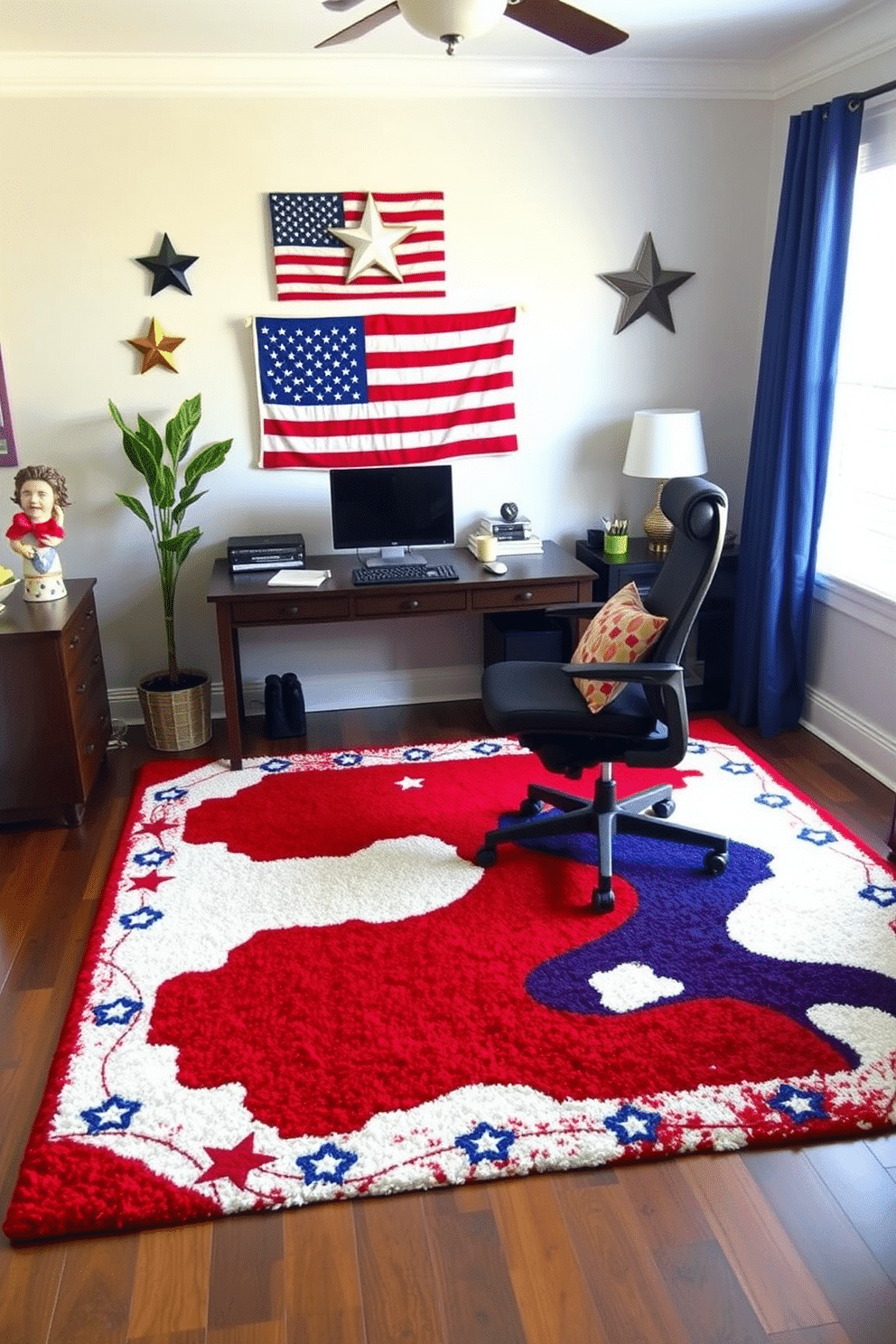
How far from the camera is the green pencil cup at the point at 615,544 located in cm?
405

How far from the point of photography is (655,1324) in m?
1.67

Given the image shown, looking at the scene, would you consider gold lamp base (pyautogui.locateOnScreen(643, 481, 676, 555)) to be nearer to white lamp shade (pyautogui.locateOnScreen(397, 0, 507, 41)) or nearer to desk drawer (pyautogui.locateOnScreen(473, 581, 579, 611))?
desk drawer (pyautogui.locateOnScreen(473, 581, 579, 611))

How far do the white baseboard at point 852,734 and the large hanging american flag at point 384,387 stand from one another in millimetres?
1587

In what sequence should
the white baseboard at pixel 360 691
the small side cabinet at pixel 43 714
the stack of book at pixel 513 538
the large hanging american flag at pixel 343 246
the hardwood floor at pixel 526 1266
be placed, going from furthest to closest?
1. the white baseboard at pixel 360 691
2. the stack of book at pixel 513 538
3. the large hanging american flag at pixel 343 246
4. the small side cabinet at pixel 43 714
5. the hardwood floor at pixel 526 1266

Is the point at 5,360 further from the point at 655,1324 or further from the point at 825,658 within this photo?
the point at 655,1324

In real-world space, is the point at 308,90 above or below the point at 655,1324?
above

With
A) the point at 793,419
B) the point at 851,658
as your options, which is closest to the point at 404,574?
the point at 793,419

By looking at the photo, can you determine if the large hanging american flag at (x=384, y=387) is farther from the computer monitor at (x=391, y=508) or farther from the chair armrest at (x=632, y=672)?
the chair armrest at (x=632, y=672)

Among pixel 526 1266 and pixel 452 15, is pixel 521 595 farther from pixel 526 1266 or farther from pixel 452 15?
pixel 526 1266

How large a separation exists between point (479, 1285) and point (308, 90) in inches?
148

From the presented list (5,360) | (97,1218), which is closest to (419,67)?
(5,360)

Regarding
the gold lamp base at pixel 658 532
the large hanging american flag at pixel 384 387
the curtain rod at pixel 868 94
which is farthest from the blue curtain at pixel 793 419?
the large hanging american flag at pixel 384 387

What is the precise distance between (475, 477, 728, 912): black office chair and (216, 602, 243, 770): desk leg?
3.46 ft

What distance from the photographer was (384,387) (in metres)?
4.08
